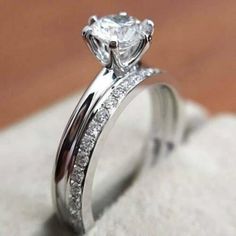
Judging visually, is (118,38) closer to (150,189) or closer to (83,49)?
(150,189)

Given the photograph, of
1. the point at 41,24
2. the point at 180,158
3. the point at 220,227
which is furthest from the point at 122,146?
the point at 41,24

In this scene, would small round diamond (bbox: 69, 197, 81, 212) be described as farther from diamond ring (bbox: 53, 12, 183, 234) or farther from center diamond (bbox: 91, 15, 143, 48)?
center diamond (bbox: 91, 15, 143, 48)

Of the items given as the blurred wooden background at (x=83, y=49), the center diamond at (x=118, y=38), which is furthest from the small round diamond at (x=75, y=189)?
the blurred wooden background at (x=83, y=49)

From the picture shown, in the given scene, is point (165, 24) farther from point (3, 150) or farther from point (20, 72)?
point (3, 150)

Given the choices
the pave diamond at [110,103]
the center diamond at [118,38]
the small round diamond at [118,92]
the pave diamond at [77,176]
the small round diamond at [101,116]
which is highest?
the center diamond at [118,38]

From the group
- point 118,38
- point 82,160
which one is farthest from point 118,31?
point 82,160

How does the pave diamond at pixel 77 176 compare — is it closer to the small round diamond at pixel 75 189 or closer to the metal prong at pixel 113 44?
the small round diamond at pixel 75 189

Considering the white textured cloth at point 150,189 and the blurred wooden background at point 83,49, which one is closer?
the white textured cloth at point 150,189
